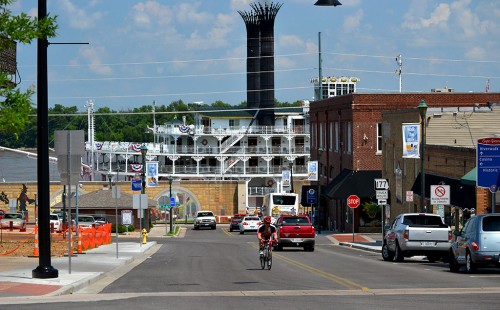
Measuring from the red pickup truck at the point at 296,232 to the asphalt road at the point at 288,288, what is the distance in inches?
468

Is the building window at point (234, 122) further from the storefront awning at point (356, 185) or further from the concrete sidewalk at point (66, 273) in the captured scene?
the concrete sidewalk at point (66, 273)

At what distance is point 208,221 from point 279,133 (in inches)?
1393

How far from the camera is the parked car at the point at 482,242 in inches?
960

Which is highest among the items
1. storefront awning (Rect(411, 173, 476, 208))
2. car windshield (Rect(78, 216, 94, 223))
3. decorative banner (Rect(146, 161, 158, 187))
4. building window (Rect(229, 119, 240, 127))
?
building window (Rect(229, 119, 240, 127))

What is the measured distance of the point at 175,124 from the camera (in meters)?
121

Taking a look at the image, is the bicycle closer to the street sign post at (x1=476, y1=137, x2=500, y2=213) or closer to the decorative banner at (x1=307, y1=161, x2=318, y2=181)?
the street sign post at (x1=476, y1=137, x2=500, y2=213)

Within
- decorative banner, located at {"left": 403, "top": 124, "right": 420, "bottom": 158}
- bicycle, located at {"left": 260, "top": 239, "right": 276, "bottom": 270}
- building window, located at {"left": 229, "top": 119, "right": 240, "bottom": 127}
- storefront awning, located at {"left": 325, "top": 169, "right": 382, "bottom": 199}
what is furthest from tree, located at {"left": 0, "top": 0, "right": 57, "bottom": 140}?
building window, located at {"left": 229, "top": 119, "right": 240, "bottom": 127}

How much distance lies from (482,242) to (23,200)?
3214 inches

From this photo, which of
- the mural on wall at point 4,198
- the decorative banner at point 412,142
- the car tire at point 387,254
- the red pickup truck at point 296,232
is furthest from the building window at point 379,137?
the mural on wall at point 4,198

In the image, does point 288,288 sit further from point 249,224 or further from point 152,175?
point 249,224

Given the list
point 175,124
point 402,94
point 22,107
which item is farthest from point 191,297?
point 175,124

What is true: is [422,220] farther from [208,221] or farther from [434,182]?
[208,221]

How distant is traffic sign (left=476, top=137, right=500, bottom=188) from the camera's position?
31.5 m

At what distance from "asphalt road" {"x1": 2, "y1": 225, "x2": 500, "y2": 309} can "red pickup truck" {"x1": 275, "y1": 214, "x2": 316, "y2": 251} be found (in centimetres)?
1189
